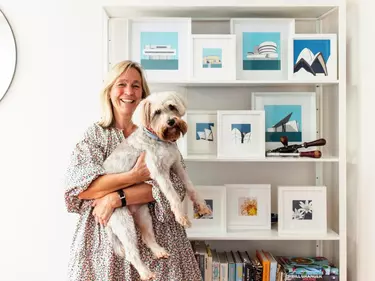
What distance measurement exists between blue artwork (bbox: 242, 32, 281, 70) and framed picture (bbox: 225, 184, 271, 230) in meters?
0.65

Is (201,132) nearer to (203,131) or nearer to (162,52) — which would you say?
(203,131)

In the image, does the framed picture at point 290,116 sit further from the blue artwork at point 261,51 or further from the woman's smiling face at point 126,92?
the woman's smiling face at point 126,92

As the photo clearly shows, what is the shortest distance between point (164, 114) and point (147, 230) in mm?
457

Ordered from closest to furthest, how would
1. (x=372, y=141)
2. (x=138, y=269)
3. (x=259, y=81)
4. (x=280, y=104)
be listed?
(x=138, y=269)
(x=372, y=141)
(x=259, y=81)
(x=280, y=104)

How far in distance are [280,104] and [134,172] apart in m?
1.07

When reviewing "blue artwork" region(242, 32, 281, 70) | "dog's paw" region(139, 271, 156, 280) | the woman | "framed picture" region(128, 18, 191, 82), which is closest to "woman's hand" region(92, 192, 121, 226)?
the woman

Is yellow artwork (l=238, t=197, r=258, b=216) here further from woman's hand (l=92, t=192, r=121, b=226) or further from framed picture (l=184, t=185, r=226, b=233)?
A: woman's hand (l=92, t=192, r=121, b=226)

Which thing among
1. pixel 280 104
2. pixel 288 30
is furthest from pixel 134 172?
pixel 288 30

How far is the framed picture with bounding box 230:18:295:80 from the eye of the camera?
7.44ft

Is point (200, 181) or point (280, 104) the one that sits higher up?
point (280, 104)

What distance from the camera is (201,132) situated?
7.40 feet

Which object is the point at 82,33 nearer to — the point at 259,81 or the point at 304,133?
the point at 259,81

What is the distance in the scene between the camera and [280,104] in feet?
7.67

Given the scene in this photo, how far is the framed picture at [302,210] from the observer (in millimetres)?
2195
